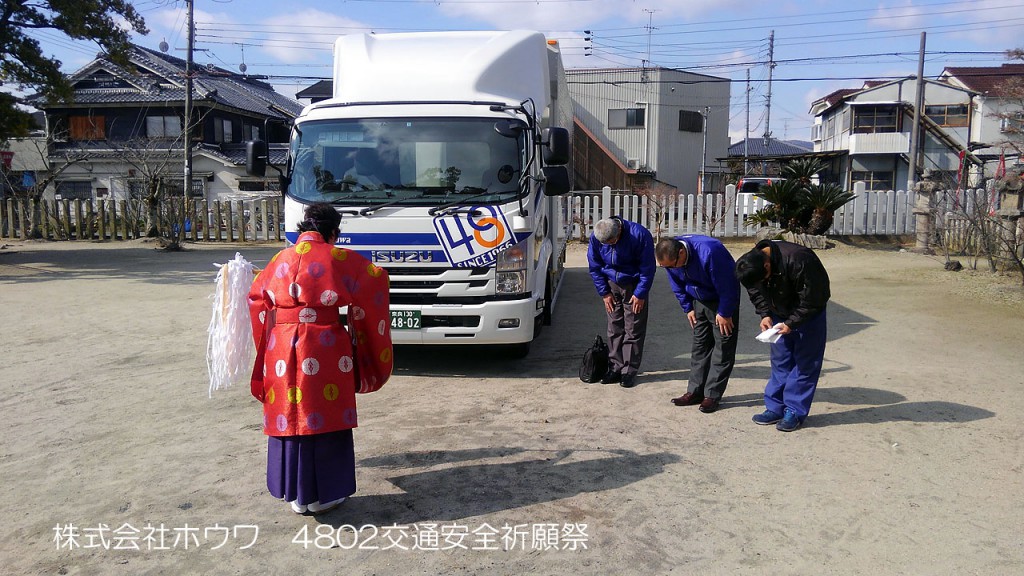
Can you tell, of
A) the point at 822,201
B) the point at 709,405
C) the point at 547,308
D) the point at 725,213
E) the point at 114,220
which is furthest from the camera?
the point at 114,220

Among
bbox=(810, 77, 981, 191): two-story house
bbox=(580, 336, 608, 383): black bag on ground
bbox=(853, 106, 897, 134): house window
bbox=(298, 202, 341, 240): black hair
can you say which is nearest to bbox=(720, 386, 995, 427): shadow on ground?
bbox=(580, 336, 608, 383): black bag on ground

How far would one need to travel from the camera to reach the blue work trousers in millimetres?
5086

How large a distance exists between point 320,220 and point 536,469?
2010mm

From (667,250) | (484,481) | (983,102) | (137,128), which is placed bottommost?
(484,481)

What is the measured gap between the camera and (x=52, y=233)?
874 inches

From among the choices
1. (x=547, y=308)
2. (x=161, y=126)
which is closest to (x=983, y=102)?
(x=547, y=308)

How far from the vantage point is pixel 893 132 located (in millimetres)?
36844

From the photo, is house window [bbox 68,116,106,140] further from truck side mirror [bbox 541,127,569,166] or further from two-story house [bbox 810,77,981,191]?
two-story house [bbox 810,77,981,191]

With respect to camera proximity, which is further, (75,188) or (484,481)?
(75,188)

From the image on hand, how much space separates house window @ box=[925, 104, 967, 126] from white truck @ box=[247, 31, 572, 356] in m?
39.6

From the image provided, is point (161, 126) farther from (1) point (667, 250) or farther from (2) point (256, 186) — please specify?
(1) point (667, 250)

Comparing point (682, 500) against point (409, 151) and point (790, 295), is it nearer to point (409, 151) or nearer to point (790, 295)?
point (790, 295)

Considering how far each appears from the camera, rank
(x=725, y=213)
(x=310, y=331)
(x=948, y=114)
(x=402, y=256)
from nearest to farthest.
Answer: (x=310, y=331) → (x=402, y=256) → (x=725, y=213) → (x=948, y=114)

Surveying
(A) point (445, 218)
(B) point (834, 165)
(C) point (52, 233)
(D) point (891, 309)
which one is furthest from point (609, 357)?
(B) point (834, 165)
